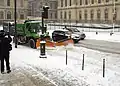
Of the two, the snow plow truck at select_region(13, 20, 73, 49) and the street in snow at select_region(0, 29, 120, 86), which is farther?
the snow plow truck at select_region(13, 20, 73, 49)

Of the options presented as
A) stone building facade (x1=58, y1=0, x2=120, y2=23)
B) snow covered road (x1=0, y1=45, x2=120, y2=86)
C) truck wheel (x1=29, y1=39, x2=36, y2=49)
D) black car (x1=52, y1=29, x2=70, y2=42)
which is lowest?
snow covered road (x1=0, y1=45, x2=120, y2=86)

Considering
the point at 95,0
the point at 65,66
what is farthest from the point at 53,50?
the point at 95,0

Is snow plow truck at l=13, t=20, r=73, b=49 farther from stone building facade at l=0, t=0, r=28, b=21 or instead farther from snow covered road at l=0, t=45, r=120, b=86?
stone building facade at l=0, t=0, r=28, b=21

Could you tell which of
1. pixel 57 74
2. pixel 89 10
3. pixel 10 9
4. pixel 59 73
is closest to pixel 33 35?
pixel 59 73

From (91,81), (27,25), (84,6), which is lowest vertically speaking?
(91,81)

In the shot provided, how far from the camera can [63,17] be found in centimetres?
9938

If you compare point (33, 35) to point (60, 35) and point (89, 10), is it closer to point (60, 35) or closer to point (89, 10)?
point (60, 35)

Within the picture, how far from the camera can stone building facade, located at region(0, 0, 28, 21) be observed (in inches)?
3625

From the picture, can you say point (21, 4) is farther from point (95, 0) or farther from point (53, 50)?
point (53, 50)

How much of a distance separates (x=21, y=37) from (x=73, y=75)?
16066 millimetres

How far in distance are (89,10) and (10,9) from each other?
2496 centimetres

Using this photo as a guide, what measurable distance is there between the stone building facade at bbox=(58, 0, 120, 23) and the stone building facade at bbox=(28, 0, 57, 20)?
3.50m

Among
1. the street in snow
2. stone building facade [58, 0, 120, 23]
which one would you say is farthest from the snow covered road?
stone building facade [58, 0, 120, 23]

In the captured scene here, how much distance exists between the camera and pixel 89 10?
87.5 metres
